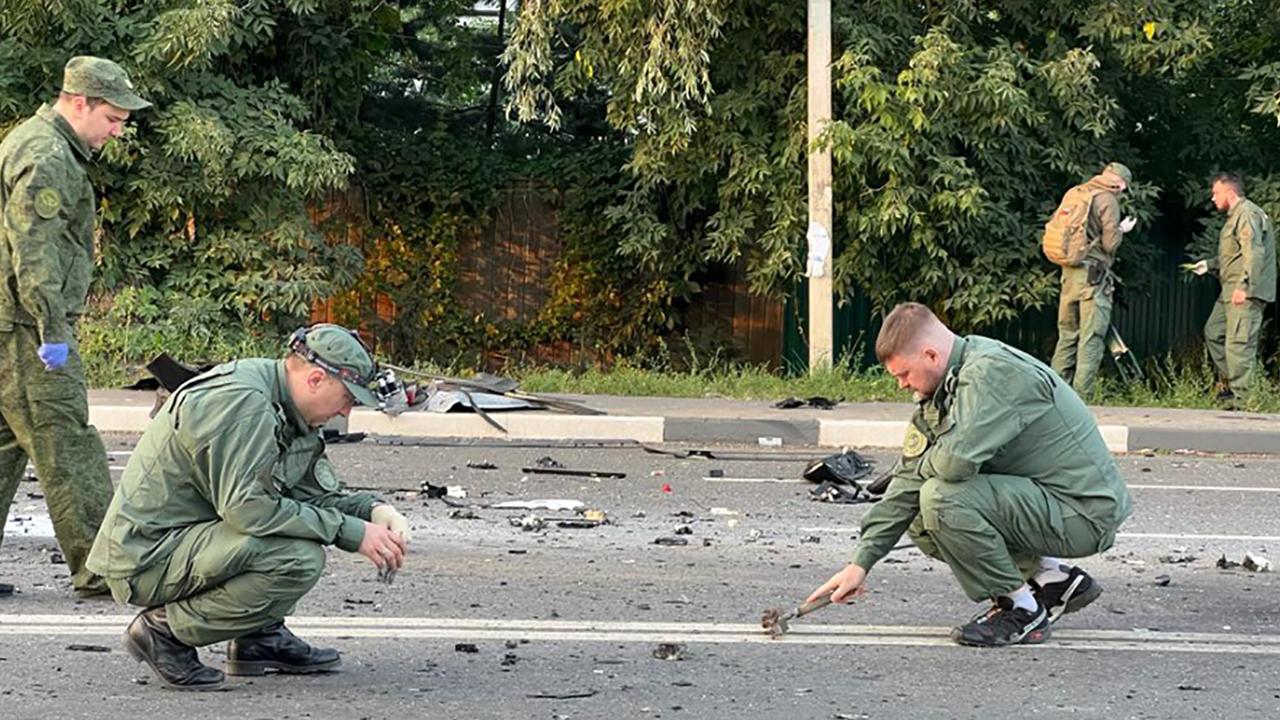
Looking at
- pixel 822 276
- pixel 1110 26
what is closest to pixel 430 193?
pixel 822 276

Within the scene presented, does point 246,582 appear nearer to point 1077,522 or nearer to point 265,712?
point 265,712

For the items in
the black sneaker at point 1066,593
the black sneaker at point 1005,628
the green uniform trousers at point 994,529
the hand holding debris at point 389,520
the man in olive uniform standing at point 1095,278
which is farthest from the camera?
the man in olive uniform standing at point 1095,278

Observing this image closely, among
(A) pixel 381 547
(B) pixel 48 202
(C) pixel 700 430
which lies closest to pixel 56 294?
(B) pixel 48 202

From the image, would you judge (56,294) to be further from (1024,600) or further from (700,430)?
(700,430)

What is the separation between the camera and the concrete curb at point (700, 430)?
40.7 feet

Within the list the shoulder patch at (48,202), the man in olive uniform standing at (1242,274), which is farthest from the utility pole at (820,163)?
the shoulder patch at (48,202)

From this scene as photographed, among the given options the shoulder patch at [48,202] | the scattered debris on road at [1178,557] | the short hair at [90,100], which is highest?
the short hair at [90,100]

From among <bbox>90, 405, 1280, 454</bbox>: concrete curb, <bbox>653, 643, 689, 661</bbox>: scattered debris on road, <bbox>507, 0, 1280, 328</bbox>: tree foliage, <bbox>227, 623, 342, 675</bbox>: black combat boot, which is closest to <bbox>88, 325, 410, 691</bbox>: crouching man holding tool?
<bbox>227, 623, 342, 675</bbox>: black combat boot

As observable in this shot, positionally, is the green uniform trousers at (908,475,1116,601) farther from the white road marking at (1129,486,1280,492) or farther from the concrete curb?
the concrete curb

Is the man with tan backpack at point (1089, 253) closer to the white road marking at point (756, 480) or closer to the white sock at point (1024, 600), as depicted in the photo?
the white road marking at point (756, 480)

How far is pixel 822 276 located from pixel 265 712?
415 inches

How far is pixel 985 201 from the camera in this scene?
15727 millimetres

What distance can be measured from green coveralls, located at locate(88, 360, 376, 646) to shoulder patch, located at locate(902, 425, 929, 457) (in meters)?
1.91

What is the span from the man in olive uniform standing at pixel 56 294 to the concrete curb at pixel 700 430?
5.81 m
